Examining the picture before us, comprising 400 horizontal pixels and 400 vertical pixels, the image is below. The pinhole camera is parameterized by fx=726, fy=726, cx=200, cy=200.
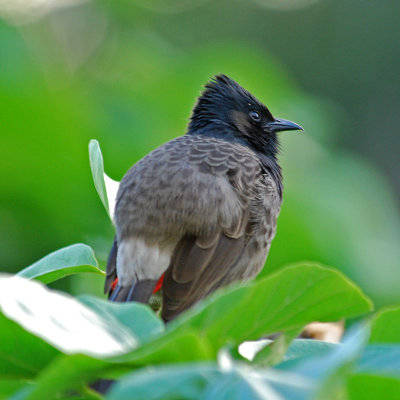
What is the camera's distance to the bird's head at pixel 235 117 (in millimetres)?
3158

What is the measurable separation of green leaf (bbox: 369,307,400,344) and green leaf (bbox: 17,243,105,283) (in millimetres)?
703

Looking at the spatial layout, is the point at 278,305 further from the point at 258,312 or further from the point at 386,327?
the point at 386,327

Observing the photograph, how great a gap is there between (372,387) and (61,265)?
0.85 metres

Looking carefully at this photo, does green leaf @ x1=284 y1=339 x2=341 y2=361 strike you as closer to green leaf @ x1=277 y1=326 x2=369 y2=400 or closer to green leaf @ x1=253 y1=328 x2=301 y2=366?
green leaf @ x1=253 y1=328 x2=301 y2=366

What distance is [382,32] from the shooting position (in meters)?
13.6

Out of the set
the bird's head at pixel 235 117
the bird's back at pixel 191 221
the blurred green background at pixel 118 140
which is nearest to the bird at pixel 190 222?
the bird's back at pixel 191 221

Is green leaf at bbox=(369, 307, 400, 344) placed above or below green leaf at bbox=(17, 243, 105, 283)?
above

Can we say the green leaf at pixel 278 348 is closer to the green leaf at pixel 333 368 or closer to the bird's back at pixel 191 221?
the green leaf at pixel 333 368

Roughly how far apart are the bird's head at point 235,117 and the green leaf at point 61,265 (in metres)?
1.53

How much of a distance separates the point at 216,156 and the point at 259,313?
1618mm

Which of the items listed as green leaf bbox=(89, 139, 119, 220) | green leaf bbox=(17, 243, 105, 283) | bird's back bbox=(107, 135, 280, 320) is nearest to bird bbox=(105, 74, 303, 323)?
bird's back bbox=(107, 135, 280, 320)

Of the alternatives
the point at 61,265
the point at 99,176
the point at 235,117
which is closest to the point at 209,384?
the point at 61,265

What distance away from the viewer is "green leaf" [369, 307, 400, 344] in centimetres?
119

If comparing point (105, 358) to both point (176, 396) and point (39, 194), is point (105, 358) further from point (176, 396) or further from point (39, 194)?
point (39, 194)
